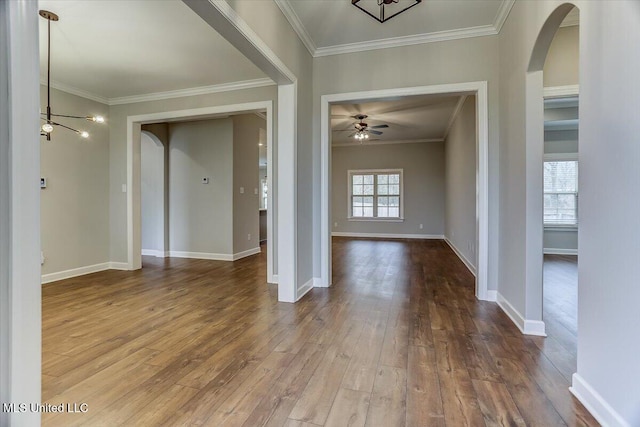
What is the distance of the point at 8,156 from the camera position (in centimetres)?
88

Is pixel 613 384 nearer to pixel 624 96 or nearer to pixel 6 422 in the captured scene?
pixel 624 96

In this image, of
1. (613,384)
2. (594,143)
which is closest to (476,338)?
(613,384)

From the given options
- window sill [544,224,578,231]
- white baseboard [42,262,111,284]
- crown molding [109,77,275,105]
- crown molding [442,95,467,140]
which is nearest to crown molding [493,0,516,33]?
crown molding [442,95,467,140]

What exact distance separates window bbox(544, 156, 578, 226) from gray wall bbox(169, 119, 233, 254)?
623 cm

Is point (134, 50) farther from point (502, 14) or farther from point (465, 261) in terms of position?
point (465, 261)

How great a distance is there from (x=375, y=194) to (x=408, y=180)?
1.03 m

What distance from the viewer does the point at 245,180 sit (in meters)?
5.98

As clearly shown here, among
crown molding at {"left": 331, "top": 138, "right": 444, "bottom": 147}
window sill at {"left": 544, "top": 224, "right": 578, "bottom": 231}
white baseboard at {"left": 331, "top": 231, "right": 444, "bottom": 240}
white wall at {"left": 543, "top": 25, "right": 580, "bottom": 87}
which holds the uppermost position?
crown molding at {"left": 331, "top": 138, "right": 444, "bottom": 147}

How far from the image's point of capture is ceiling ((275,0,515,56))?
113 inches

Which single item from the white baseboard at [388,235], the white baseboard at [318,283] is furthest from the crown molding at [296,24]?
the white baseboard at [388,235]

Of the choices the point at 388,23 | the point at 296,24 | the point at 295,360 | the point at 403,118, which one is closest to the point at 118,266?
the point at 295,360

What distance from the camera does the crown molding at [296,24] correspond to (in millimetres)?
2832

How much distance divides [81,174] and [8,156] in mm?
4542

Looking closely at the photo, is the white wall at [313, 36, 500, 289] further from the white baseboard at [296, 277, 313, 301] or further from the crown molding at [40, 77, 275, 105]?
the crown molding at [40, 77, 275, 105]
